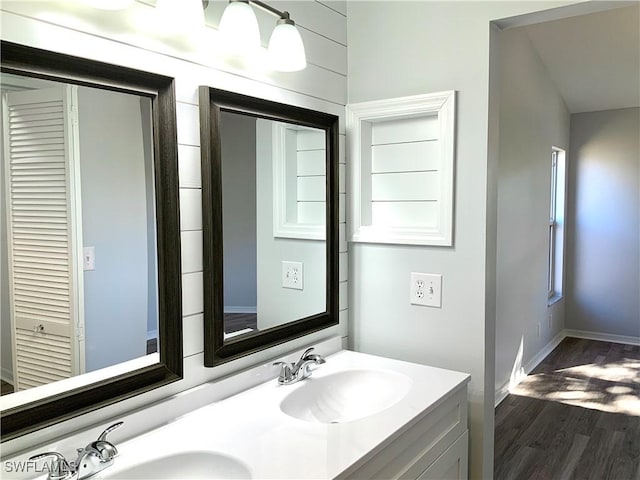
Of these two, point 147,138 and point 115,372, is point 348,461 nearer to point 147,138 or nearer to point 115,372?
point 115,372

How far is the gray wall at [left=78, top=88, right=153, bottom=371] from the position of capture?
1.17m

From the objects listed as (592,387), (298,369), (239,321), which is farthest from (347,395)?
(592,387)

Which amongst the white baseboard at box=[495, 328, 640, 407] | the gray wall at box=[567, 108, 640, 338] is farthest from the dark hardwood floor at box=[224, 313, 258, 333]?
the gray wall at box=[567, 108, 640, 338]

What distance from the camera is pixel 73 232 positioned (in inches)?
45.2

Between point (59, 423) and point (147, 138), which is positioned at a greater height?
point (147, 138)

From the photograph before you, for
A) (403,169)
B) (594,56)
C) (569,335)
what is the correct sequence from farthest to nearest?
(569,335) < (594,56) < (403,169)

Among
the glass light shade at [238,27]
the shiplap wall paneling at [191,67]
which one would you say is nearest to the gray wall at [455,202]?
the shiplap wall paneling at [191,67]

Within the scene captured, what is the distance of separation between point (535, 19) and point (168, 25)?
3.84 feet

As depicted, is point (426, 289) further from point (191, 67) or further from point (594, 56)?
point (594, 56)

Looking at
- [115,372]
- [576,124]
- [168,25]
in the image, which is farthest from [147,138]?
[576,124]

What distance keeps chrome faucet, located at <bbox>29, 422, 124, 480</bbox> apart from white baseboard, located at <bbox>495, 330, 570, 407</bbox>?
292 cm

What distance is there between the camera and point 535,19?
1670mm

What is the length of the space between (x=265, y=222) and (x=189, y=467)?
794 mm

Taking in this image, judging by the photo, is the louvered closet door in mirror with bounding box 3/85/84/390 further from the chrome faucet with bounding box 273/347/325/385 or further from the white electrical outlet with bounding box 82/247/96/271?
the chrome faucet with bounding box 273/347/325/385
